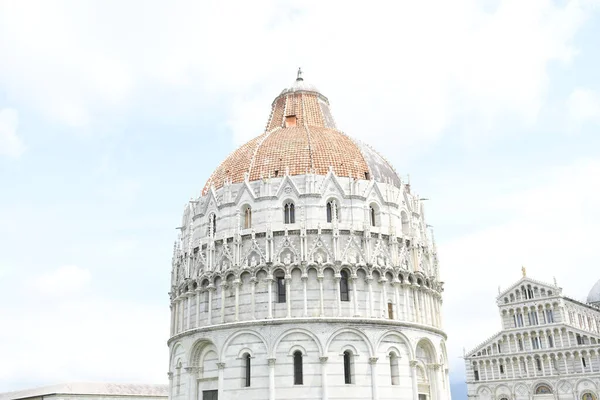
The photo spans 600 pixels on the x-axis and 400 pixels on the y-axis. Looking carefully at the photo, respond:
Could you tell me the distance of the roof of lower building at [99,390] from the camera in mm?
66688

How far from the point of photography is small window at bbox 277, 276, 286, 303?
35.8 metres

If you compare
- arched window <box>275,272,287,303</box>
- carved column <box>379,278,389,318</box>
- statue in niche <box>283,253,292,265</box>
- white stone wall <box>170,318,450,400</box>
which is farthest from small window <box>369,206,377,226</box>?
arched window <box>275,272,287,303</box>

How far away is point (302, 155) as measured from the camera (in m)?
40.8

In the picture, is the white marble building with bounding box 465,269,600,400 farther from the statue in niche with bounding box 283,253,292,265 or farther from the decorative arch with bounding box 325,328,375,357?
the statue in niche with bounding box 283,253,292,265

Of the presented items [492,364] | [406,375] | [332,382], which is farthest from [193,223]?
[492,364]

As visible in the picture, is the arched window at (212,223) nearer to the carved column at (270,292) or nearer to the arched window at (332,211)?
the carved column at (270,292)

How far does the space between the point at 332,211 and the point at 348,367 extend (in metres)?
9.62

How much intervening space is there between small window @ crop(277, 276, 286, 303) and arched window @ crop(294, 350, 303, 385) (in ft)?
10.6

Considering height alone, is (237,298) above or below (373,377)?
above

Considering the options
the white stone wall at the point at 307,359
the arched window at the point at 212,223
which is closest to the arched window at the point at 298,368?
the white stone wall at the point at 307,359

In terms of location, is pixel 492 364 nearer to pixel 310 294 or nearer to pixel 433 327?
pixel 433 327

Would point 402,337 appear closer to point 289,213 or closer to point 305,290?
point 305,290

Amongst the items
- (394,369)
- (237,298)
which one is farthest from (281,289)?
(394,369)

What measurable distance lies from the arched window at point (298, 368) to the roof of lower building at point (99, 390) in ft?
136
